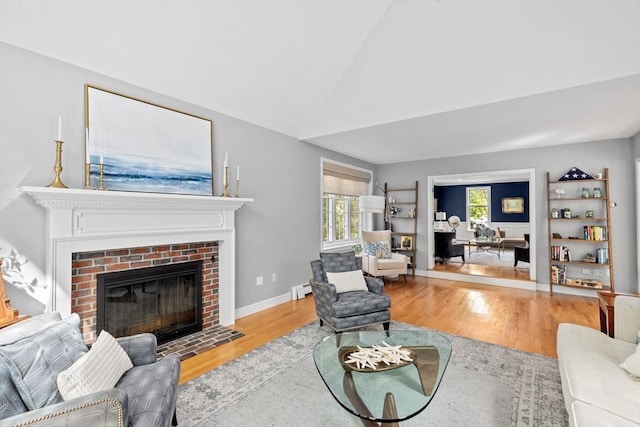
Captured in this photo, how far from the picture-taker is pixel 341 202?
6125 mm

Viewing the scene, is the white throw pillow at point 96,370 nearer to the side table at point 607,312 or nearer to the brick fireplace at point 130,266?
the brick fireplace at point 130,266

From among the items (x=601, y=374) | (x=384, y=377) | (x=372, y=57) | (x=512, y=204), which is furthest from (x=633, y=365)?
(x=512, y=204)

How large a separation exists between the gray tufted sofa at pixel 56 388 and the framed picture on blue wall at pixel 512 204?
11082mm

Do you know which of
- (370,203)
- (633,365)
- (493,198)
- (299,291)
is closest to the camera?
(633,365)

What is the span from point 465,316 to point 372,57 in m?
3.53

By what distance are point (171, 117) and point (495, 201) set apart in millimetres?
10606

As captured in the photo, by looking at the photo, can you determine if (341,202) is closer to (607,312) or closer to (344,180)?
(344,180)

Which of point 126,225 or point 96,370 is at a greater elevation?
point 126,225

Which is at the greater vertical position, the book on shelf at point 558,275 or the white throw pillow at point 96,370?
the white throw pillow at point 96,370

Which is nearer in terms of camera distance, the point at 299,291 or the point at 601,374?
the point at 601,374

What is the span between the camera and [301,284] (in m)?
4.86

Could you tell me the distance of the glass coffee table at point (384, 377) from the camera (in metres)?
1.54

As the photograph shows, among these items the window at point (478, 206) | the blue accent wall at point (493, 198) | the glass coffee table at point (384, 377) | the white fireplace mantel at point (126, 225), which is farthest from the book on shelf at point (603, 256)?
the window at point (478, 206)

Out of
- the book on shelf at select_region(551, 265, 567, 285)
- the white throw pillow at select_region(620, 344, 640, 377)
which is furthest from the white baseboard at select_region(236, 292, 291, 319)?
the book on shelf at select_region(551, 265, 567, 285)
